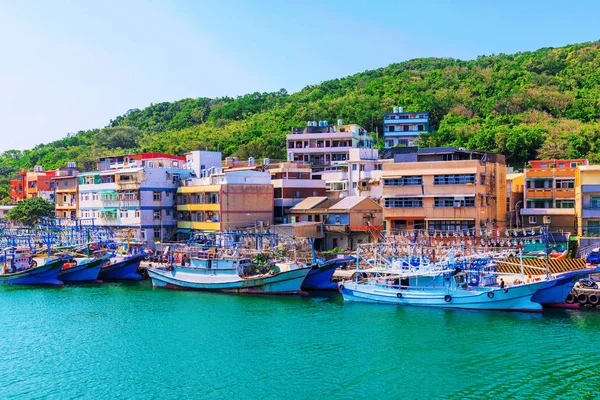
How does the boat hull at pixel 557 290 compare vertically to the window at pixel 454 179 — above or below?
below

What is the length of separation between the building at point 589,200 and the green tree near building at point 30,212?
4939 cm

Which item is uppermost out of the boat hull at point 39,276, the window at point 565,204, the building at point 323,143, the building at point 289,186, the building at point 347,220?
the building at point 323,143

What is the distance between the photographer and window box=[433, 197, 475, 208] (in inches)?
1613

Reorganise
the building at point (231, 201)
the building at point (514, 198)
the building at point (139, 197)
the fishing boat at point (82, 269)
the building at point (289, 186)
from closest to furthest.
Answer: the fishing boat at point (82, 269) → the building at point (514, 198) → the building at point (231, 201) → the building at point (289, 186) → the building at point (139, 197)

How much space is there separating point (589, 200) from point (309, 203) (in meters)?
20.5

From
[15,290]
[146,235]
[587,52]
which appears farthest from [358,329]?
[587,52]

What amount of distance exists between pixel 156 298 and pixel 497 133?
36.4 m

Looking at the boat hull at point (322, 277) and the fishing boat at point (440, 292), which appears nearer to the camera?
the fishing boat at point (440, 292)

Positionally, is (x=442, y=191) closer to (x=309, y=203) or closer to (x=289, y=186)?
(x=309, y=203)

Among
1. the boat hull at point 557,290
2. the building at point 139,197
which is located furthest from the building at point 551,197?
the building at point 139,197

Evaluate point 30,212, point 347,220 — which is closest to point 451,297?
point 347,220

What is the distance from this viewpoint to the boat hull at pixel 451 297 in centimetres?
2938

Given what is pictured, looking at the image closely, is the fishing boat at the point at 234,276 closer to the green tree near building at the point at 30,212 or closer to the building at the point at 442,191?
the building at the point at 442,191

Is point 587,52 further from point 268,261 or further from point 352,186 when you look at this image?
point 268,261
